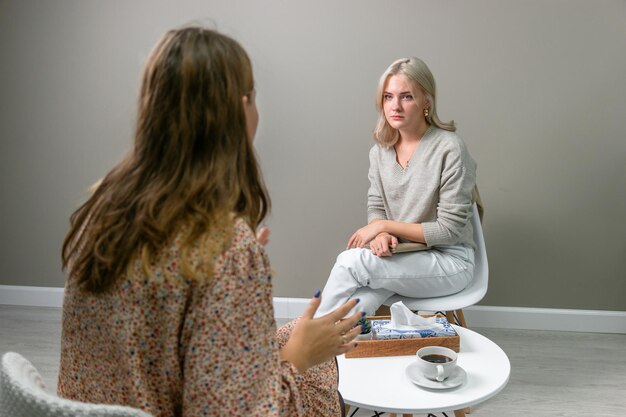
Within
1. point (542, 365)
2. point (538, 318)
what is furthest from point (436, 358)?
point (538, 318)

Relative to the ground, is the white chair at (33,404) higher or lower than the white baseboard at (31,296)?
higher

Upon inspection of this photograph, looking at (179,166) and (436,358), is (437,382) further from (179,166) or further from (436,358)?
(179,166)

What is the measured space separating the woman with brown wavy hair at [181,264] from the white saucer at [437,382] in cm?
63

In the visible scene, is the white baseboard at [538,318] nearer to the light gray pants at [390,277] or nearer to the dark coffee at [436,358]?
the light gray pants at [390,277]

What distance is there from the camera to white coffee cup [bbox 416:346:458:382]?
1.64m

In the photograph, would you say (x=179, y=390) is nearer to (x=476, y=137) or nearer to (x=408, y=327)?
(x=408, y=327)

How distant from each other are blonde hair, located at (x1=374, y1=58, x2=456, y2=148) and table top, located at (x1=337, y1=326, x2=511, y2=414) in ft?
3.07

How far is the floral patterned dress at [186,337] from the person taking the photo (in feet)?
3.14

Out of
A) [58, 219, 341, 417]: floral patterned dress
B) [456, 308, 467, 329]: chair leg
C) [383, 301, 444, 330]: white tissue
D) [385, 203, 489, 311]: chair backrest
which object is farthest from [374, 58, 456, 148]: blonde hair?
[58, 219, 341, 417]: floral patterned dress

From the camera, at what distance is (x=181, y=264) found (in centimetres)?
96

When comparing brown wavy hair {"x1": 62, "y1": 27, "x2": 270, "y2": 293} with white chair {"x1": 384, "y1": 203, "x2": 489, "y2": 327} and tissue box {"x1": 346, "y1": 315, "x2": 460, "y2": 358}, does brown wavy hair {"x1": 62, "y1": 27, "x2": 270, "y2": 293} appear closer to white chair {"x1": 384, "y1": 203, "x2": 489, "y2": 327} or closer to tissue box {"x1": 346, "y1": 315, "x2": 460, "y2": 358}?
tissue box {"x1": 346, "y1": 315, "x2": 460, "y2": 358}

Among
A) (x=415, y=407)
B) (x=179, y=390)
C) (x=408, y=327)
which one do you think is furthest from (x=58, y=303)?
(x=179, y=390)

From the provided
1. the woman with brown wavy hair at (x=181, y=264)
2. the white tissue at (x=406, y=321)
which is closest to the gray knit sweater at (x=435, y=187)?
the white tissue at (x=406, y=321)

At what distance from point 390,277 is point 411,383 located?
67 cm
